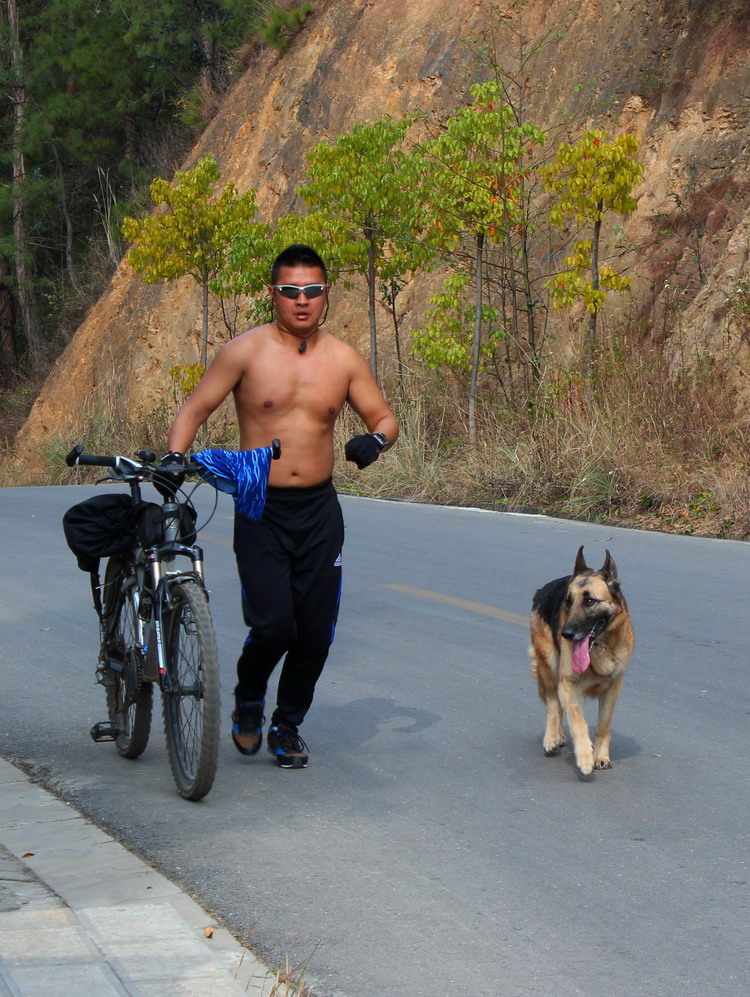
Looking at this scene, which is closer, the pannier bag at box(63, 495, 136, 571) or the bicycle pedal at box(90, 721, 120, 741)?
the pannier bag at box(63, 495, 136, 571)

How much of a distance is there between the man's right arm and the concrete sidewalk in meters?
1.65

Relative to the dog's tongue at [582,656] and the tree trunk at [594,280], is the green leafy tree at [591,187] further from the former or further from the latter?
the dog's tongue at [582,656]

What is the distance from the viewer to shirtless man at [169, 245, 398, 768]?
5953 mm

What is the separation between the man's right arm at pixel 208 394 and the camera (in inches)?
237

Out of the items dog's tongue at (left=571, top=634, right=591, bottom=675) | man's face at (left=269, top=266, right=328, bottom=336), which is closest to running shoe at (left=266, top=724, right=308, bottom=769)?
dog's tongue at (left=571, top=634, right=591, bottom=675)

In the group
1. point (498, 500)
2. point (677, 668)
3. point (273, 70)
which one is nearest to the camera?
point (677, 668)

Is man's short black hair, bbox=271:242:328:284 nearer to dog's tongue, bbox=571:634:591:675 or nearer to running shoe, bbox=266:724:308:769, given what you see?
dog's tongue, bbox=571:634:591:675

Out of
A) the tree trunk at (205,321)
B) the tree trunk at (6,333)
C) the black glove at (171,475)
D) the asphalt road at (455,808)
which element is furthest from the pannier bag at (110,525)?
the tree trunk at (6,333)

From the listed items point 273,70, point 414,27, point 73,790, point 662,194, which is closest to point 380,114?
point 414,27

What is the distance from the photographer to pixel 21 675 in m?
8.28

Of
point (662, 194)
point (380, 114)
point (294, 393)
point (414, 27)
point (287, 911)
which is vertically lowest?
point (287, 911)

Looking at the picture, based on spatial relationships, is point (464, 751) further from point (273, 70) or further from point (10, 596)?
point (273, 70)

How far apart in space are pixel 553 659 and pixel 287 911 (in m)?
2.09

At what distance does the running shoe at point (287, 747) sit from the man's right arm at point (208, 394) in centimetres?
129
